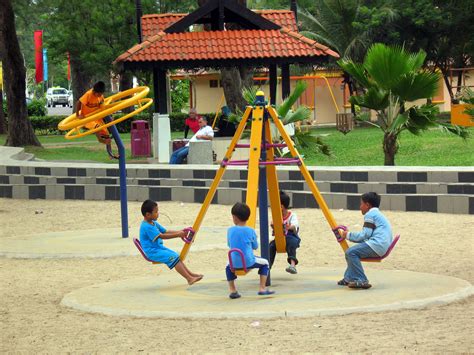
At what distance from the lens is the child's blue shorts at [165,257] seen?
10.6 metres

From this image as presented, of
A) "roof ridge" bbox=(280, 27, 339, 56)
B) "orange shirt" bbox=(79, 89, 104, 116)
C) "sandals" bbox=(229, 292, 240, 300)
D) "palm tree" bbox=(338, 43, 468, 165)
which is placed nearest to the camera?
"sandals" bbox=(229, 292, 240, 300)

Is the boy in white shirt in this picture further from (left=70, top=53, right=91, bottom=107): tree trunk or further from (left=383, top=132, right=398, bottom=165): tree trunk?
(left=70, top=53, right=91, bottom=107): tree trunk

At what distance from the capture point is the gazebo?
87.0ft

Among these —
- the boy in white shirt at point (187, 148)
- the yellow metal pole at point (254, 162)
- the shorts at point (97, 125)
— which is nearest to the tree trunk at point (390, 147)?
the boy in white shirt at point (187, 148)

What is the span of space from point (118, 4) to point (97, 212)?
2716 centimetres

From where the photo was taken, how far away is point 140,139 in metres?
29.1

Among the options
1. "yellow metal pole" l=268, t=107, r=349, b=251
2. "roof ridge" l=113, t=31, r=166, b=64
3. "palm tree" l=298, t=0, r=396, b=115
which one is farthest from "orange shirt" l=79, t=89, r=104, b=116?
"palm tree" l=298, t=0, r=396, b=115

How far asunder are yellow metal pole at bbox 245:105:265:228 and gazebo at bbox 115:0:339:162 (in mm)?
15768

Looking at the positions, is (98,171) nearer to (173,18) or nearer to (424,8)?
(173,18)

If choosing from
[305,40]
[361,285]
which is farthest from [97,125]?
[305,40]

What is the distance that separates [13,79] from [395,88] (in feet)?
55.6

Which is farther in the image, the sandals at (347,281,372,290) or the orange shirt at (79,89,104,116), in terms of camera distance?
the orange shirt at (79,89,104,116)

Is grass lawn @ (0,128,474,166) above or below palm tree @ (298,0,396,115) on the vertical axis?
below

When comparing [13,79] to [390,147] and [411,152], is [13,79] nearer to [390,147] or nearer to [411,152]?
[411,152]
